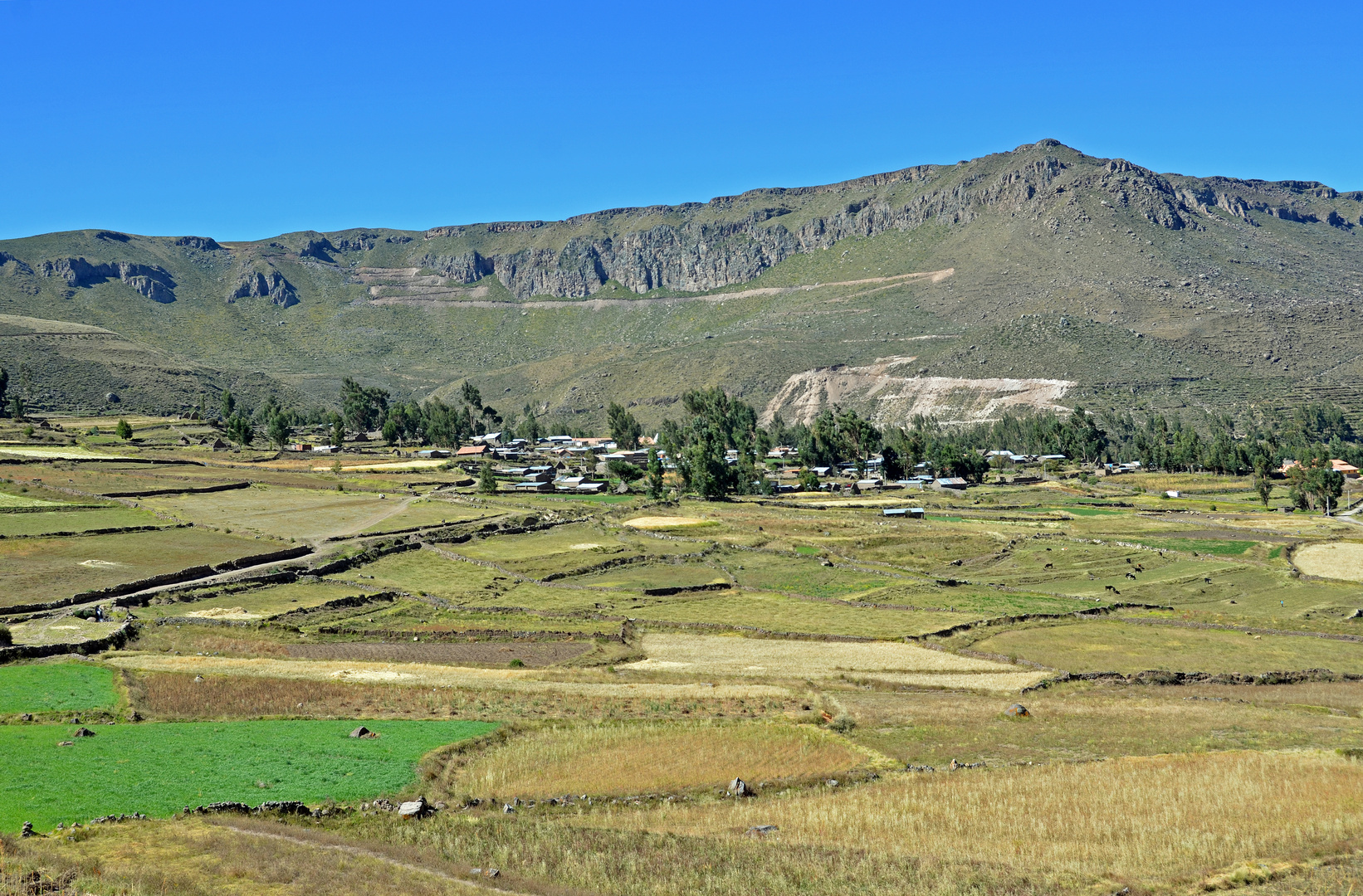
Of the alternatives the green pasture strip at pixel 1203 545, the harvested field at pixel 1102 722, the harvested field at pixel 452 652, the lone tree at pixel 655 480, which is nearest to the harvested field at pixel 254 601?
the harvested field at pixel 452 652

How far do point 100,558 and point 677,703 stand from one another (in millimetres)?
52812

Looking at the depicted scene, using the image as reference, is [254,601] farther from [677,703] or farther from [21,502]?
[21,502]

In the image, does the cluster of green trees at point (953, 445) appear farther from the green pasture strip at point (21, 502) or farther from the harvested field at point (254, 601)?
the green pasture strip at point (21, 502)

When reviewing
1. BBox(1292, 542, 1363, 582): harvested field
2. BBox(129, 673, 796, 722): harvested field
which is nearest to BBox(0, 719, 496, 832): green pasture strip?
BBox(129, 673, 796, 722): harvested field

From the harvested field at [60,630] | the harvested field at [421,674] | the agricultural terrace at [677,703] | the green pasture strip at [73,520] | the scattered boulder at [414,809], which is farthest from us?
the green pasture strip at [73,520]

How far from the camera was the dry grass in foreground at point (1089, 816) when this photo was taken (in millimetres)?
23406

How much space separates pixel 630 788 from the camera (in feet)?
97.2

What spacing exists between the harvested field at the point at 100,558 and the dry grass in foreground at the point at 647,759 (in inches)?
1657

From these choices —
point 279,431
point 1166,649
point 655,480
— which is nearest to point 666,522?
point 655,480

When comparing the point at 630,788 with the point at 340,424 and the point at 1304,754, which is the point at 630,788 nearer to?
the point at 1304,754

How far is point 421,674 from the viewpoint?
46031mm

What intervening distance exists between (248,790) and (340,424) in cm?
16248

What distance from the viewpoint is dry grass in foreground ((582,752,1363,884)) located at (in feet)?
76.8

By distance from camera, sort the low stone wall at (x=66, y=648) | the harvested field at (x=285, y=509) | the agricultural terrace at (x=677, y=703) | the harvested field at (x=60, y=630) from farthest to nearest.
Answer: the harvested field at (x=285, y=509)
the harvested field at (x=60, y=630)
the low stone wall at (x=66, y=648)
the agricultural terrace at (x=677, y=703)
